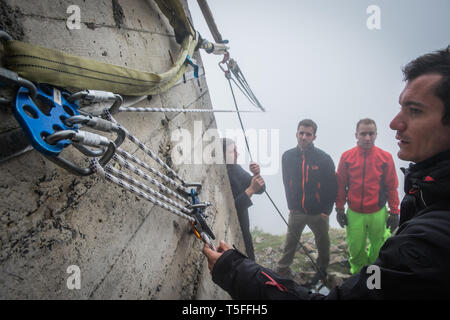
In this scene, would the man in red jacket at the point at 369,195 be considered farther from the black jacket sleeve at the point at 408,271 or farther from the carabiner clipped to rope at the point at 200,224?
the carabiner clipped to rope at the point at 200,224

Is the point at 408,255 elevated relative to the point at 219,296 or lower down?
elevated

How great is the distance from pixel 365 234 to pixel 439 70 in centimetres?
372

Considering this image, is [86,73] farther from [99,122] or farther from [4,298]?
[4,298]

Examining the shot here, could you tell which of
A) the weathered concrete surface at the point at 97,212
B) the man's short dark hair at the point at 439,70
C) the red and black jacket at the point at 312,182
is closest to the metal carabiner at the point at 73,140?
the weathered concrete surface at the point at 97,212

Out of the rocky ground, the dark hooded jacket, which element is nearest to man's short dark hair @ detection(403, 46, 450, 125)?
the dark hooded jacket

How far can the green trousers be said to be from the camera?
13.2 feet

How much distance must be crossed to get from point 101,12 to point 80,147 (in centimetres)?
83

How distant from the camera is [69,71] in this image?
2.62 feet

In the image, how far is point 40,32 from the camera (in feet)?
2.68

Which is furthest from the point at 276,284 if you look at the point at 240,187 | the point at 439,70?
the point at 240,187

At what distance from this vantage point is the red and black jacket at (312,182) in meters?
4.29

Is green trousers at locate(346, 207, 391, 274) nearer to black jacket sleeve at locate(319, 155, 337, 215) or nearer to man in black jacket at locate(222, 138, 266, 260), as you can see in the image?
black jacket sleeve at locate(319, 155, 337, 215)

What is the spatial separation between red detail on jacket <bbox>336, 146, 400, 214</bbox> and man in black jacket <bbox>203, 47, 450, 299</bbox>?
2.99 metres
